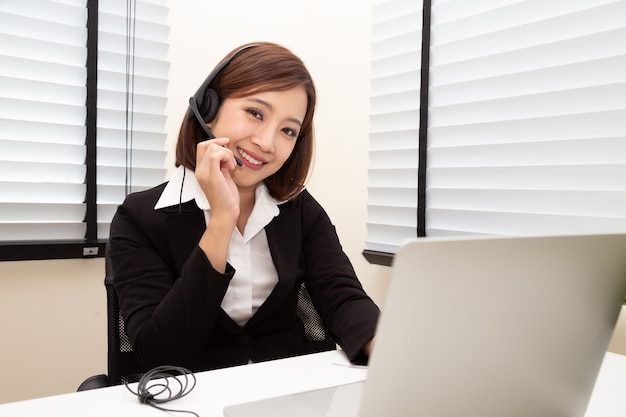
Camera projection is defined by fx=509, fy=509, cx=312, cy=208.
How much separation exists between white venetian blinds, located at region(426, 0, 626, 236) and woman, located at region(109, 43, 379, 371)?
26.6 inches

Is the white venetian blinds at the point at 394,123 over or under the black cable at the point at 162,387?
over

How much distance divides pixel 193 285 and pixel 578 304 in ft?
2.28

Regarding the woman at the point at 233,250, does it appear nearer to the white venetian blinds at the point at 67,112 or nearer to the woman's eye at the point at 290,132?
the woman's eye at the point at 290,132

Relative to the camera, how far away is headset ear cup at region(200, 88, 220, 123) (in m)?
1.22

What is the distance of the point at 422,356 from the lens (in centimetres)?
49

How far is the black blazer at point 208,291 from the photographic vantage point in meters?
1.03

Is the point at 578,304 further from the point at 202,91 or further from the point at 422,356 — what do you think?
the point at 202,91

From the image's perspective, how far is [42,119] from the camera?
5.90 feet

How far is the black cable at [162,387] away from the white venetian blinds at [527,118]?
3.42 feet

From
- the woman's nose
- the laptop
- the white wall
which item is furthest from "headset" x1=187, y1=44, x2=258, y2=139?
the white wall

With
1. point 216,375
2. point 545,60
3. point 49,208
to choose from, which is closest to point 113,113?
point 49,208

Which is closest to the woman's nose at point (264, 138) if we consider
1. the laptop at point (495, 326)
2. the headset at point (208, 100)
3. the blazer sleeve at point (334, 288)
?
the headset at point (208, 100)

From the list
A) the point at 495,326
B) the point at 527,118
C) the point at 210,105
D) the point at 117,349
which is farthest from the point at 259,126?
the point at 527,118

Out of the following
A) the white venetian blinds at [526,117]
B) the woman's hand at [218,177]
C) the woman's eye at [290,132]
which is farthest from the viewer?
the white venetian blinds at [526,117]
